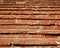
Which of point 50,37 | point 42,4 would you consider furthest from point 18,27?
point 42,4

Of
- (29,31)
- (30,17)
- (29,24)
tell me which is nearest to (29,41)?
(29,31)

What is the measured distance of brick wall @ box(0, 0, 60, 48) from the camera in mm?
1423

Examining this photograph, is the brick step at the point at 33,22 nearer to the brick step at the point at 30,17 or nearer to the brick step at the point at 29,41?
the brick step at the point at 30,17

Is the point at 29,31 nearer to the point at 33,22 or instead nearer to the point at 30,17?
the point at 33,22

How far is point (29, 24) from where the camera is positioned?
68.7 inches

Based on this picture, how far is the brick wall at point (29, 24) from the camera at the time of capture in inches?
56.0

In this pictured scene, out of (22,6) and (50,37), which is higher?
(22,6)

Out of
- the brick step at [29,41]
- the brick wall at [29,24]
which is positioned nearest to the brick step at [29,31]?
the brick wall at [29,24]

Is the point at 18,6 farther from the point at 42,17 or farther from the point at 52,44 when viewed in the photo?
the point at 52,44

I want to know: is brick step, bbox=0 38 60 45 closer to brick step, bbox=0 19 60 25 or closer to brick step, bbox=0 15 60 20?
brick step, bbox=0 19 60 25

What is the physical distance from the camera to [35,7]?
2.13 meters

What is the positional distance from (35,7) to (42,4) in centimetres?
15

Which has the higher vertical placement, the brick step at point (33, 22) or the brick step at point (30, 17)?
the brick step at point (30, 17)

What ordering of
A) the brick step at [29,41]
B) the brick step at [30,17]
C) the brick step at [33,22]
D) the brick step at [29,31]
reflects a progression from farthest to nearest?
the brick step at [30,17]
the brick step at [33,22]
the brick step at [29,31]
the brick step at [29,41]
